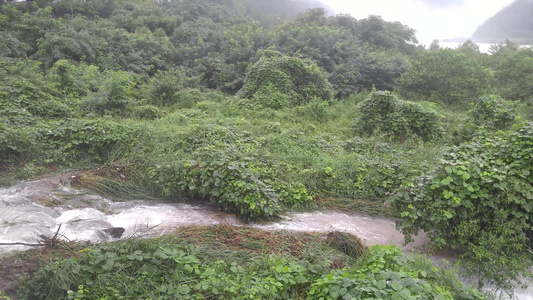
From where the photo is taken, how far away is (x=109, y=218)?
18.9ft

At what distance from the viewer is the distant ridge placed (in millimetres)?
20875

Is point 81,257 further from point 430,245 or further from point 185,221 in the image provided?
point 430,245

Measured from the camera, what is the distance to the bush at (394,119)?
400 inches

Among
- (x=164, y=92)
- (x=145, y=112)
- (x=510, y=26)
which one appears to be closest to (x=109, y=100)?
(x=145, y=112)

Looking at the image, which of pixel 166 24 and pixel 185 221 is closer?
pixel 185 221

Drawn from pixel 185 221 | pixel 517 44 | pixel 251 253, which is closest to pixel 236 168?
pixel 185 221

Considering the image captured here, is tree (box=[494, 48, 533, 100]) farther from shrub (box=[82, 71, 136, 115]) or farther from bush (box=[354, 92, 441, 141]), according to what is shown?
shrub (box=[82, 71, 136, 115])

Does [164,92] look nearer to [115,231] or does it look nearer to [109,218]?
[109,218]

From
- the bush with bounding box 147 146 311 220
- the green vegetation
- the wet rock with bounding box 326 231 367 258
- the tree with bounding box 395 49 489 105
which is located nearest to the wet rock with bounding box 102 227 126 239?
the green vegetation

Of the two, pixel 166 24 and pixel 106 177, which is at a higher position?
pixel 166 24

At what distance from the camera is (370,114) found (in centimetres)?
1045

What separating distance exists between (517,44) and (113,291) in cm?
2455

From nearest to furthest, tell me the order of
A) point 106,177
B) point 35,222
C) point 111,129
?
point 35,222 → point 106,177 → point 111,129

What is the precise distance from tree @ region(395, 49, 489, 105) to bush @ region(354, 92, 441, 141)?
4.05 metres
